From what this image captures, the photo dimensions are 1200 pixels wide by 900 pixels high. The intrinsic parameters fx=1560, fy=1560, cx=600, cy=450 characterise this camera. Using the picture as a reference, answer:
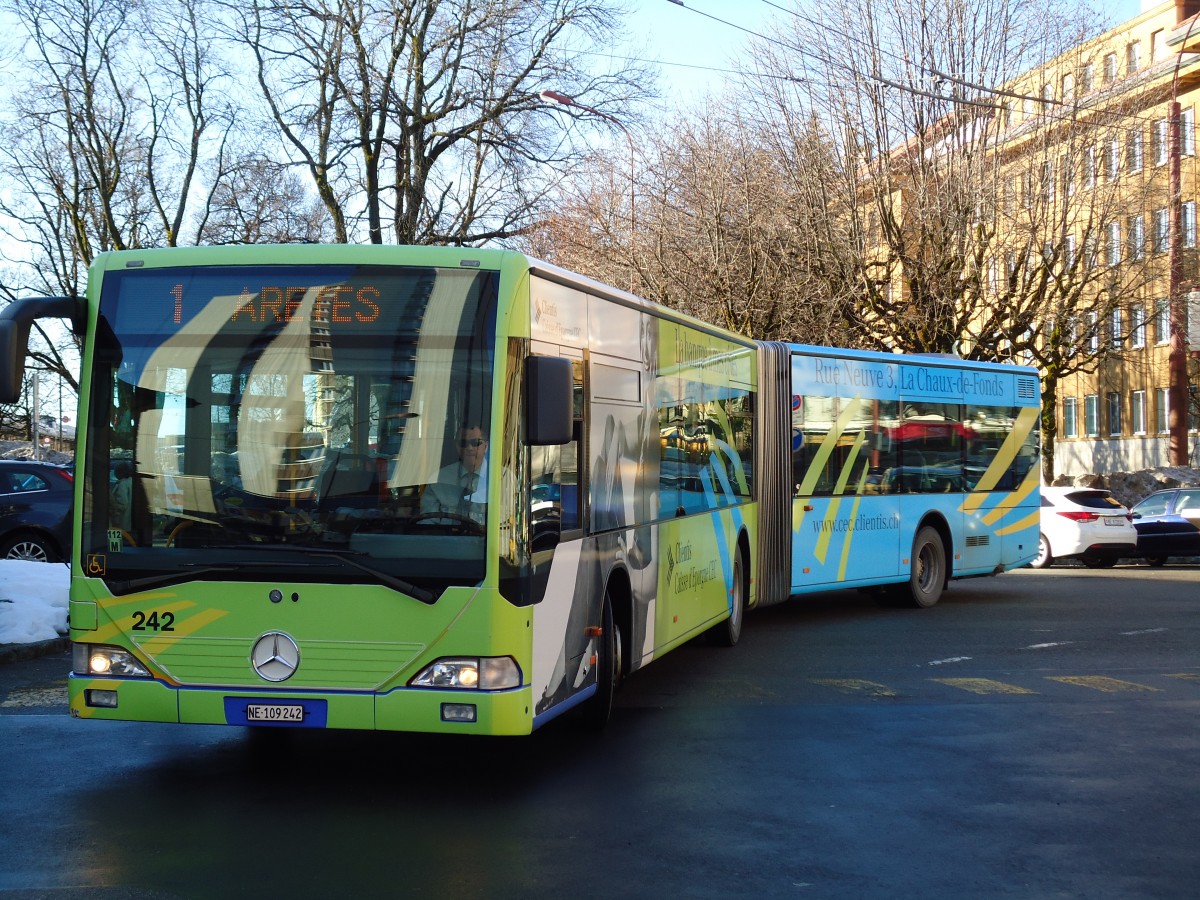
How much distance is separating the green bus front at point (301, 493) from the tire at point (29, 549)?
13.8 metres

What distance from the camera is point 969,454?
18.6 m

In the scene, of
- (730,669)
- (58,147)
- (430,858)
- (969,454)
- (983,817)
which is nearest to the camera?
(430,858)

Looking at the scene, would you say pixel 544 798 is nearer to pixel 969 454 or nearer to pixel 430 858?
pixel 430 858

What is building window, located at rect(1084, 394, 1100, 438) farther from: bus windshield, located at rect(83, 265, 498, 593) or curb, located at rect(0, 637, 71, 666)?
bus windshield, located at rect(83, 265, 498, 593)

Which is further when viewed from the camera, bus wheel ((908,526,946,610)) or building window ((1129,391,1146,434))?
building window ((1129,391,1146,434))

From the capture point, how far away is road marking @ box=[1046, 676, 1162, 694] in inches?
448

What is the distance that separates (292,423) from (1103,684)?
700cm

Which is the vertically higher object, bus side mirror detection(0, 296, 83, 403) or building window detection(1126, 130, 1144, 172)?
building window detection(1126, 130, 1144, 172)

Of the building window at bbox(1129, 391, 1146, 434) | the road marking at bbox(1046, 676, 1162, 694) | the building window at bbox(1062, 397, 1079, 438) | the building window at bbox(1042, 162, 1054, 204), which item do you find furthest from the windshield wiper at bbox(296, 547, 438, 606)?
the building window at bbox(1062, 397, 1079, 438)

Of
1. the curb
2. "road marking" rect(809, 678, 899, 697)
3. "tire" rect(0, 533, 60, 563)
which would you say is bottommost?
"road marking" rect(809, 678, 899, 697)

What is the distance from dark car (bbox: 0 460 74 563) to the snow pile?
3.50m

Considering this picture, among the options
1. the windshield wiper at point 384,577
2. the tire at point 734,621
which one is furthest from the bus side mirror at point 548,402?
the tire at point 734,621

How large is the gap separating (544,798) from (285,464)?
2047 mm

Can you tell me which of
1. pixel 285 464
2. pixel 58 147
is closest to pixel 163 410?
pixel 285 464
